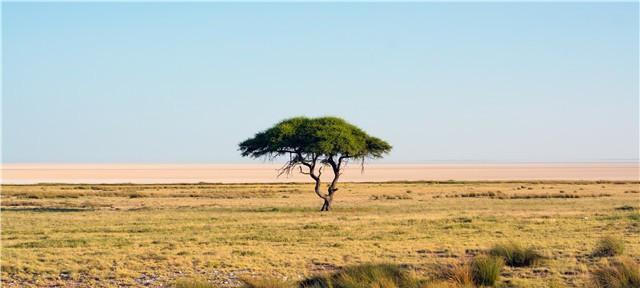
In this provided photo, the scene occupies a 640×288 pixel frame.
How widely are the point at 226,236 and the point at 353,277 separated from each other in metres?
13.2

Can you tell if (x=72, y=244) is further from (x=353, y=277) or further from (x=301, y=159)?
(x=301, y=159)

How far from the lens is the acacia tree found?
45.7 m

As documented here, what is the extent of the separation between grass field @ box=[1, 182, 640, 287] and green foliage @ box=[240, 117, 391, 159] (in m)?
3.64

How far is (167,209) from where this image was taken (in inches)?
1772

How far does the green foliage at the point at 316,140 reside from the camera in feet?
150

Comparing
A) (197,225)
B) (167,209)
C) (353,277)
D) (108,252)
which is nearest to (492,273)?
(353,277)

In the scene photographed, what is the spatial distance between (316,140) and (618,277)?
31443 millimetres

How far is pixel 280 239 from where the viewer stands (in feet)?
88.2

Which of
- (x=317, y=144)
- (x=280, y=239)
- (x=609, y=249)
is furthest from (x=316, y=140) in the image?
(x=609, y=249)

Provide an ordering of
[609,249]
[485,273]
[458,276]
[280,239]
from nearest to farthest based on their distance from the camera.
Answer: [458,276]
[485,273]
[609,249]
[280,239]

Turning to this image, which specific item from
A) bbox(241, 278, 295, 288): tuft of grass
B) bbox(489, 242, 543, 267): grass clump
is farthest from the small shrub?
bbox(241, 278, 295, 288): tuft of grass

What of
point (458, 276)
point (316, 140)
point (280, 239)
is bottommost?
point (280, 239)

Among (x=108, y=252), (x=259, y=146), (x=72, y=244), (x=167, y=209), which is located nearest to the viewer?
(x=108, y=252)

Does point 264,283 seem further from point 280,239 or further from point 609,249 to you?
point 280,239
